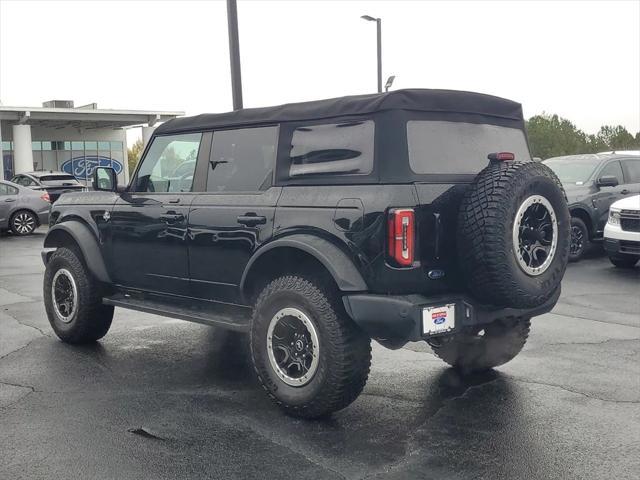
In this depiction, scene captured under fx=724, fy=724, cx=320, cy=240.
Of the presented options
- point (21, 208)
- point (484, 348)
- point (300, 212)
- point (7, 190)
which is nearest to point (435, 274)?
point (300, 212)

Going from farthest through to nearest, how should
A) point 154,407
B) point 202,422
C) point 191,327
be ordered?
point 191,327 < point 154,407 < point 202,422

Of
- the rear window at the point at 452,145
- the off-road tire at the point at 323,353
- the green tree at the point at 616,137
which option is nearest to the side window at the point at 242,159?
the off-road tire at the point at 323,353

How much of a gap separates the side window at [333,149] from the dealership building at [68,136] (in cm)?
3554

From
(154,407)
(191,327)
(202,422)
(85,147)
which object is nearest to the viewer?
(202,422)

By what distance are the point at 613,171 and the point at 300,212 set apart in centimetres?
983

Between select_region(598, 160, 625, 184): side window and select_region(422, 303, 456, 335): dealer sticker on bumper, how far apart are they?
9477 mm

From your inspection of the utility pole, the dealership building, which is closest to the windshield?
the utility pole

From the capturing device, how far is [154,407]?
4.61m

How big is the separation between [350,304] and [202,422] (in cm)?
116

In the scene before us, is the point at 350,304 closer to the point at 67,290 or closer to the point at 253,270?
the point at 253,270

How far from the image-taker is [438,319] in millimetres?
4039

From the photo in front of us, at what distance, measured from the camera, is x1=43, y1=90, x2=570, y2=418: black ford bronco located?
404cm

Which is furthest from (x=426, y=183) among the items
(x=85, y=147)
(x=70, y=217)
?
(x=85, y=147)

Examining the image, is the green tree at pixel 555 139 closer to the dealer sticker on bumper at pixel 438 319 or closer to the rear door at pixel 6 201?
the rear door at pixel 6 201
